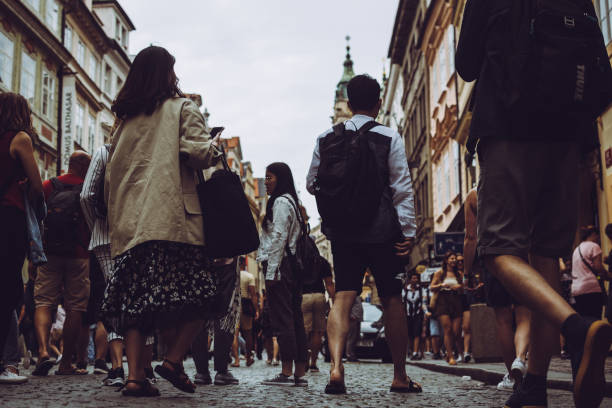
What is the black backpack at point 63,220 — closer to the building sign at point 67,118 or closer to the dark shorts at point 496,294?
the dark shorts at point 496,294

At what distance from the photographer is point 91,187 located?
628 cm

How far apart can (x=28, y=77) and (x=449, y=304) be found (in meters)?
20.5

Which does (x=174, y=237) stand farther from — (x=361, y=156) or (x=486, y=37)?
(x=486, y=37)

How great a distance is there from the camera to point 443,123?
108 ft

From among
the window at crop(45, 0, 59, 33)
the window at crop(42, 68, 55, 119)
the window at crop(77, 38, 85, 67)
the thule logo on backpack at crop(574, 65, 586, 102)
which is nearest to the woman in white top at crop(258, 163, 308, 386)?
the thule logo on backpack at crop(574, 65, 586, 102)

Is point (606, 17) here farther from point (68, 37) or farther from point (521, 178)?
point (68, 37)

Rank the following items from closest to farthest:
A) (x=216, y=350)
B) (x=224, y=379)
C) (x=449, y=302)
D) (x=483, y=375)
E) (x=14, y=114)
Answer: (x=14, y=114) < (x=224, y=379) < (x=216, y=350) < (x=483, y=375) < (x=449, y=302)

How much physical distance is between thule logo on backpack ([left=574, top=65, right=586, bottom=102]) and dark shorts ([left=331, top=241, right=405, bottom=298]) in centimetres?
231

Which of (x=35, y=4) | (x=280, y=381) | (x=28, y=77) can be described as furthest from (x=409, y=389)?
(x=35, y=4)

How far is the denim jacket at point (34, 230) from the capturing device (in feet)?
20.7

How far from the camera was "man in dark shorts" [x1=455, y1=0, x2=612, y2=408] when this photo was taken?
377cm

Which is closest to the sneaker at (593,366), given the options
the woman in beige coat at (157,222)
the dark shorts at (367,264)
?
the woman in beige coat at (157,222)

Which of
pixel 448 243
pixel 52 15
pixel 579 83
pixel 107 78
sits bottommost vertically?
pixel 579 83

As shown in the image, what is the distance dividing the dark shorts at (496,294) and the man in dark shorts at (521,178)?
242 centimetres
